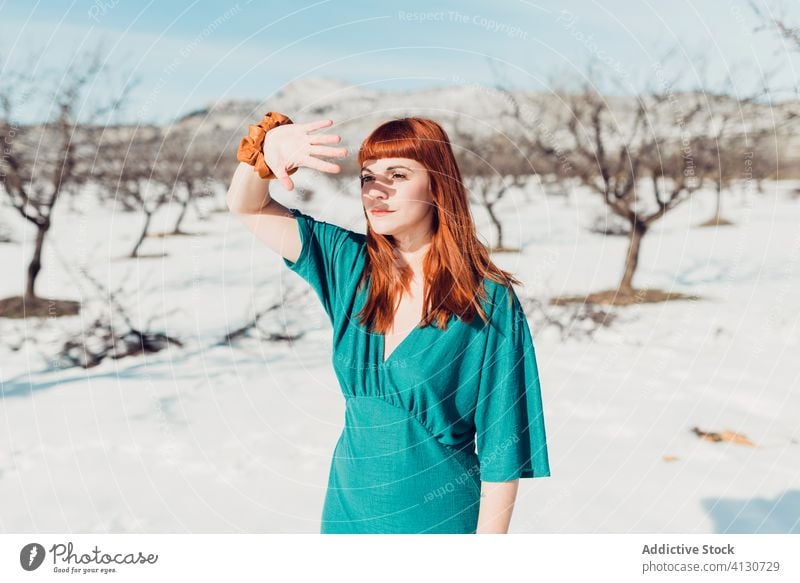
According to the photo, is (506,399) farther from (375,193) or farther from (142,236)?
(142,236)

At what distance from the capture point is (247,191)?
1.57 m

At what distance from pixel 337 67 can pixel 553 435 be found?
2.16 m

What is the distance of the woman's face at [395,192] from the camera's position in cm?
159

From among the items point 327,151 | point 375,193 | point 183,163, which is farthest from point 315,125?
point 183,163

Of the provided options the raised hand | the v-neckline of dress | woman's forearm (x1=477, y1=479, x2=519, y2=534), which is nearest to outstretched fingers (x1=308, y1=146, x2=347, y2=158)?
the raised hand

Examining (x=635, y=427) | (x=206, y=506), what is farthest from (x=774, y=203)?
(x=206, y=506)

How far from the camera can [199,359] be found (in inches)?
184

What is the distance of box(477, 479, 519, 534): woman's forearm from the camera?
160 centimetres

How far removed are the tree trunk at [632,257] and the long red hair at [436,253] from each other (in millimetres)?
3874

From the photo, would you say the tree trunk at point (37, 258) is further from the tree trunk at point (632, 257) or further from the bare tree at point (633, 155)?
the tree trunk at point (632, 257)

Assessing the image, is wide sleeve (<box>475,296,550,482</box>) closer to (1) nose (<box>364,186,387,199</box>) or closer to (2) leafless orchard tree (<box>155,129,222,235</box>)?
(1) nose (<box>364,186,387,199</box>)

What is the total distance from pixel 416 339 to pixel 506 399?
22cm
